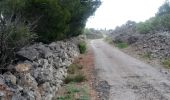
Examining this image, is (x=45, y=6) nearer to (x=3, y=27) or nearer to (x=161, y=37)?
(x=3, y=27)

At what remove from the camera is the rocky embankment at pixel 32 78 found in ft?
28.6

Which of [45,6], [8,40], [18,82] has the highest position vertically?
[45,6]

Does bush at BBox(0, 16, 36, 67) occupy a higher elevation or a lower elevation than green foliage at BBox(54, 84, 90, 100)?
higher

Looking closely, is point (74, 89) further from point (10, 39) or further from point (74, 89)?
point (10, 39)

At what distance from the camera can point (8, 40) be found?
38.9 feet

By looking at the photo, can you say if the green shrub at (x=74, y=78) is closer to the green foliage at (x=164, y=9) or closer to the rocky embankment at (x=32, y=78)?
the rocky embankment at (x=32, y=78)

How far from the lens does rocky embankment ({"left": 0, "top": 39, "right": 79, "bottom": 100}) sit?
344 inches

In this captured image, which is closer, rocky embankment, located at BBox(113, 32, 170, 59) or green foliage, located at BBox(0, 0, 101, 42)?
green foliage, located at BBox(0, 0, 101, 42)

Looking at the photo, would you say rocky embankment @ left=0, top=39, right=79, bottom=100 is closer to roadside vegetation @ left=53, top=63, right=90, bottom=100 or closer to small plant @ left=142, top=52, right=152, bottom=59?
roadside vegetation @ left=53, top=63, right=90, bottom=100

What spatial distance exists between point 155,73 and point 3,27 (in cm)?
937

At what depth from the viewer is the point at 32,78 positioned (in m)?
10.7

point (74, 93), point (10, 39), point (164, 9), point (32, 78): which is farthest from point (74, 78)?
point (164, 9)

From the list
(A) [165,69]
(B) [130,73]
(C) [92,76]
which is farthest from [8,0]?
(A) [165,69]

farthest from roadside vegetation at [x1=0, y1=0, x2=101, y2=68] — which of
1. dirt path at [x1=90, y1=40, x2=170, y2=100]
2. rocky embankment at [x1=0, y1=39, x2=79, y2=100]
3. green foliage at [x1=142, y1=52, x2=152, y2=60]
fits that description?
green foliage at [x1=142, y1=52, x2=152, y2=60]
